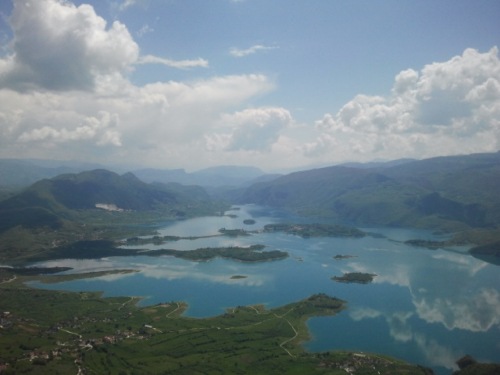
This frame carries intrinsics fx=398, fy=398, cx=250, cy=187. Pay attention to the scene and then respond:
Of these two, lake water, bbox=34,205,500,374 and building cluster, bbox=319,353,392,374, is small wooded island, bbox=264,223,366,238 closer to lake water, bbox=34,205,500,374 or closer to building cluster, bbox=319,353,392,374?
lake water, bbox=34,205,500,374

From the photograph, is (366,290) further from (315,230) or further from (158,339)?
(315,230)

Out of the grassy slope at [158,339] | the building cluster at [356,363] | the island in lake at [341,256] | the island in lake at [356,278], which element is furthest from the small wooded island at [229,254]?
the building cluster at [356,363]

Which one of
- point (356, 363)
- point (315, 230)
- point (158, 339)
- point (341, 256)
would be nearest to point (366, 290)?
point (341, 256)

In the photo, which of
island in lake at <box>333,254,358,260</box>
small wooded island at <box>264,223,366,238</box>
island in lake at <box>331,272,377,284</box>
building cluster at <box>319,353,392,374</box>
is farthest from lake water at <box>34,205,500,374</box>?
small wooded island at <box>264,223,366,238</box>

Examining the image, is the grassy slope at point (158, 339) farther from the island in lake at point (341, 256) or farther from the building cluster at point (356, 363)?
the island in lake at point (341, 256)

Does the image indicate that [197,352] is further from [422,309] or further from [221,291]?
[422,309]

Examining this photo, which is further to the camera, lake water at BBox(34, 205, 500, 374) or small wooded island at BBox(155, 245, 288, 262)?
small wooded island at BBox(155, 245, 288, 262)

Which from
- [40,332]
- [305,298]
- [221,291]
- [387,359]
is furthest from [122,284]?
[387,359]
